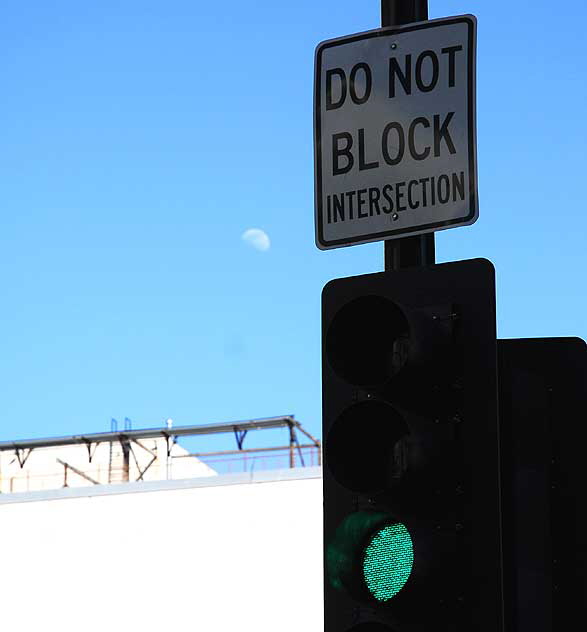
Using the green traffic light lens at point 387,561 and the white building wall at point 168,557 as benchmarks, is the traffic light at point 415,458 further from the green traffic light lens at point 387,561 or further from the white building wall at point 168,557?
the white building wall at point 168,557

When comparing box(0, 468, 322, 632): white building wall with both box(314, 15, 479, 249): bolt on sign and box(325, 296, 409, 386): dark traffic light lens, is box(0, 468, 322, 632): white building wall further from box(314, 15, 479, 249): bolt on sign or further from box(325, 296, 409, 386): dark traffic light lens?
box(325, 296, 409, 386): dark traffic light lens

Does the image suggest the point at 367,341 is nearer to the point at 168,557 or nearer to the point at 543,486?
the point at 543,486

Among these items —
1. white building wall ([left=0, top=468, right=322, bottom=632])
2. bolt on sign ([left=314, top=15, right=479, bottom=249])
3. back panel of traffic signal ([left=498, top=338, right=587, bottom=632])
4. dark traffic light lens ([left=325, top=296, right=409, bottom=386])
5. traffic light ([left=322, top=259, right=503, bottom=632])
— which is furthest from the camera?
white building wall ([left=0, top=468, right=322, bottom=632])

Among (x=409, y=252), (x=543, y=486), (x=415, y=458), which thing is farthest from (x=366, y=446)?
(x=409, y=252)

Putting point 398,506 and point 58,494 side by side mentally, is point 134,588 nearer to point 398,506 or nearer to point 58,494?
point 58,494

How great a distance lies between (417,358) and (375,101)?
1.31m

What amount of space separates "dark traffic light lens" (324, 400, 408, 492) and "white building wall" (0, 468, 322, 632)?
76.0 feet

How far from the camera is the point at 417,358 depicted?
12.9 ft

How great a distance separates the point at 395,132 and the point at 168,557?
24602mm

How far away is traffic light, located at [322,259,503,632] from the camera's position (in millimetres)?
3791

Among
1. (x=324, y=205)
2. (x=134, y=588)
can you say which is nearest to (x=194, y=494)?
(x=134, y=588)

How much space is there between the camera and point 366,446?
3.96 meters

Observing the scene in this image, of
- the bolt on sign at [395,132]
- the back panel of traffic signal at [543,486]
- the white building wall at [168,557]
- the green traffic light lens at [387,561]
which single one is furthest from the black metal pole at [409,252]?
the white building wall at [168,557]

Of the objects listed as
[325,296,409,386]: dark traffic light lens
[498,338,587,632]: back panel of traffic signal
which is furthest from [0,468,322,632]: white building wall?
[325,296,409,386]: dark traffic light lens
